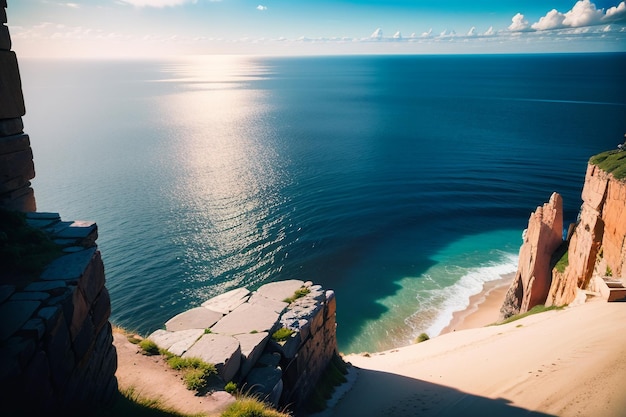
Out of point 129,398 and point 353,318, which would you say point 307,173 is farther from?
point 129,398

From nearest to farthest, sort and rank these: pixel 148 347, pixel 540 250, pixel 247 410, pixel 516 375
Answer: pixel 247 410 < pixel 148 347 < pixel 516 375 < pixel 540 250

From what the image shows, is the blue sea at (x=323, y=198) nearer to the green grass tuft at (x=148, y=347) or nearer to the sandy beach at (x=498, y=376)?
the sandy beach at (x=498, y=376)

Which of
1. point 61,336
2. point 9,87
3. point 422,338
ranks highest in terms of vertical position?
point 9,87

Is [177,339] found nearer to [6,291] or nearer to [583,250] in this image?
[6,291]

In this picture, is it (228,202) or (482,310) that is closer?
(482,310)

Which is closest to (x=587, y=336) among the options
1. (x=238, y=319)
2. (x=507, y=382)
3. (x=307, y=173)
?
(x=507, y=382)

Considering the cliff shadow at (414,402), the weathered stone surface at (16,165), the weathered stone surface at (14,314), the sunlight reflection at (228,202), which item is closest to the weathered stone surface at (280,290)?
the cliff shadow at (414,402)

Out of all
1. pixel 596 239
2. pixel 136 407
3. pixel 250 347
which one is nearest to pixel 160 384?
pixel 136 407

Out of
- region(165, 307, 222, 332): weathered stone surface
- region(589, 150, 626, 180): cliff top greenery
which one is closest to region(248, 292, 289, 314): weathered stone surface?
region(165, 307, 222, 332): weathered stone surface

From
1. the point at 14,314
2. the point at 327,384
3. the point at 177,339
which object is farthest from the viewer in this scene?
the point at 327,384
